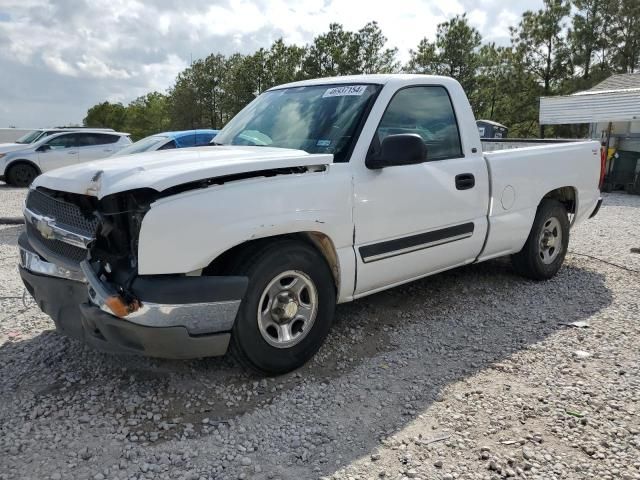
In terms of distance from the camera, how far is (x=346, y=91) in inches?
158

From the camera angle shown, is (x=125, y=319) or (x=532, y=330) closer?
(x=125, y=319)

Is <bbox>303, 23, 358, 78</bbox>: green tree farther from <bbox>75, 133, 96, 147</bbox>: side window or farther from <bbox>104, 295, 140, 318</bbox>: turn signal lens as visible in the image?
<bbox>104, 295, 140, 318</bbox>: turn signal lens

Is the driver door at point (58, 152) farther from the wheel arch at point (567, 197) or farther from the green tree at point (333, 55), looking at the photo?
the green tree at point (333, 55)

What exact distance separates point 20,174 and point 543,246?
14.7 meters

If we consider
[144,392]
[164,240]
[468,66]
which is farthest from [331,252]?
[468,66]

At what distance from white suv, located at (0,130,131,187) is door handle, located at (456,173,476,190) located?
1344 cm

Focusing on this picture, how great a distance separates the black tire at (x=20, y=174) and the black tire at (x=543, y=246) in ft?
46.8

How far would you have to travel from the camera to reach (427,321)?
14.4 ft

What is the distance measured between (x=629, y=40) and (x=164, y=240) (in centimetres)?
3754

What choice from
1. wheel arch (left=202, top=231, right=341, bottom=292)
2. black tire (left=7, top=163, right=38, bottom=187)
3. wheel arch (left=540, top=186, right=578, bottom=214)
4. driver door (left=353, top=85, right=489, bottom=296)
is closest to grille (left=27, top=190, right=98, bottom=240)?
wheel arch (left=202, top=231, right=341, bottom=292)

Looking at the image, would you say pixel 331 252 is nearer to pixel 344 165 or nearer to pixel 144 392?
pixel 344 165

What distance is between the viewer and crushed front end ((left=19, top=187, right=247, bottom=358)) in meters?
2.79

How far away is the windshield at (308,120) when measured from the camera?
372 cm

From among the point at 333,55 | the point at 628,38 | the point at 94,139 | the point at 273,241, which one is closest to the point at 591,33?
the point at 628,38
